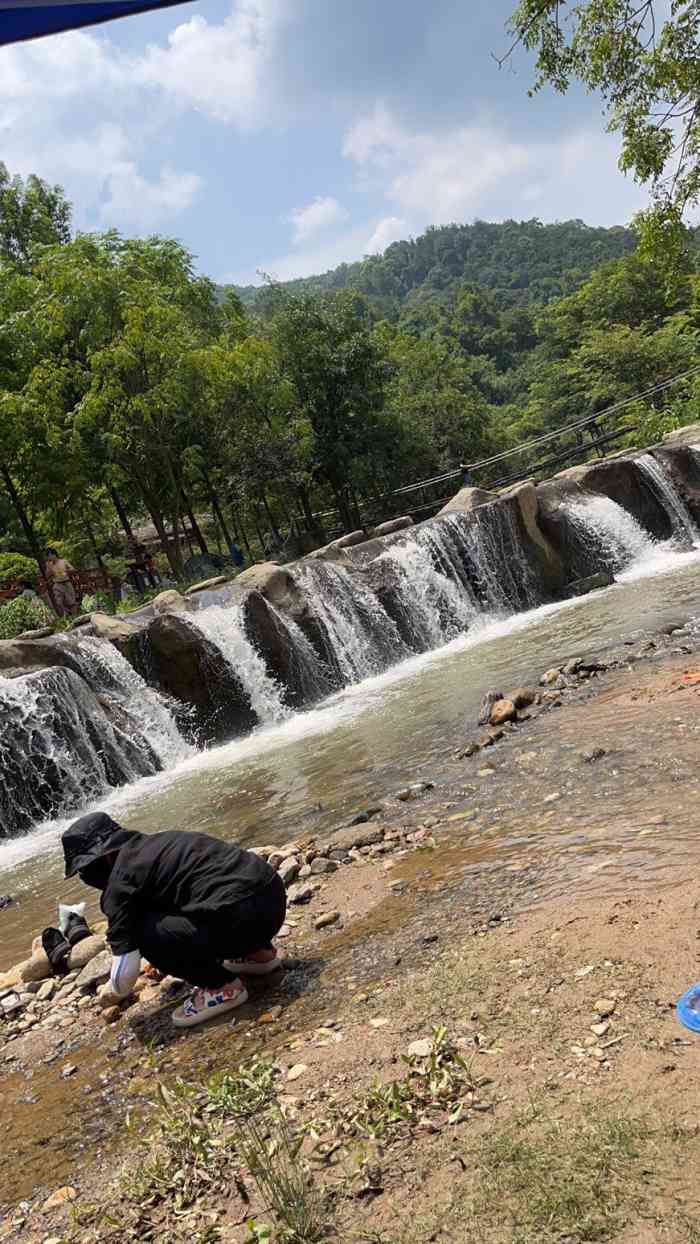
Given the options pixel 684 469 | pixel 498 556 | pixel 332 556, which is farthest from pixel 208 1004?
pixel 684 469

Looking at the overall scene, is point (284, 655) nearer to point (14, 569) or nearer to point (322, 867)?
point (322, 867)

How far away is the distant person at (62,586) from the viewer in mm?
17219

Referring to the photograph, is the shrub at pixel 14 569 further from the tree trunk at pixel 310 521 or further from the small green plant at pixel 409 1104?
the small green plant at pixel 409 1104

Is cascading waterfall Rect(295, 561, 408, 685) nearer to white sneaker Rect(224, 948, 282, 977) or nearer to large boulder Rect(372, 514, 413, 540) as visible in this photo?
large boulder Rect(372, 514, 413, 540)

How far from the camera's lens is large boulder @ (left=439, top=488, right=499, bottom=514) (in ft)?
57.7

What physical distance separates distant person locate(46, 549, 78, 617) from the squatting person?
1415cm

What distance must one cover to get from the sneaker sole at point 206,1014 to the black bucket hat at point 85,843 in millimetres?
822

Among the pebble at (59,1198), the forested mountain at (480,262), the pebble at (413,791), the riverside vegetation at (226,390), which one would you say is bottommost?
the pebble at (413,791)

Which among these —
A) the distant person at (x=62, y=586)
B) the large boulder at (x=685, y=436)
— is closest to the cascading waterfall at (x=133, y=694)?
the distant person at (x=62, y=586)

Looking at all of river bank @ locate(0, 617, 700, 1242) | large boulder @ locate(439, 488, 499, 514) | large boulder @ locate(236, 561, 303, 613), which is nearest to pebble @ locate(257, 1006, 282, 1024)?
river bank @ locate(0, 617, 700, 1242)

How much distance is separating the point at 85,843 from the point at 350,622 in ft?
36.9

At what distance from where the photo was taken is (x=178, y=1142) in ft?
9.07

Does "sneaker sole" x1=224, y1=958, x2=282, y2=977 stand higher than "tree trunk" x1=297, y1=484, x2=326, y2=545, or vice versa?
"tree trunk" x1=297, y1=484, x2=326, y2=545

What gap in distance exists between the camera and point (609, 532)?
706 inches
